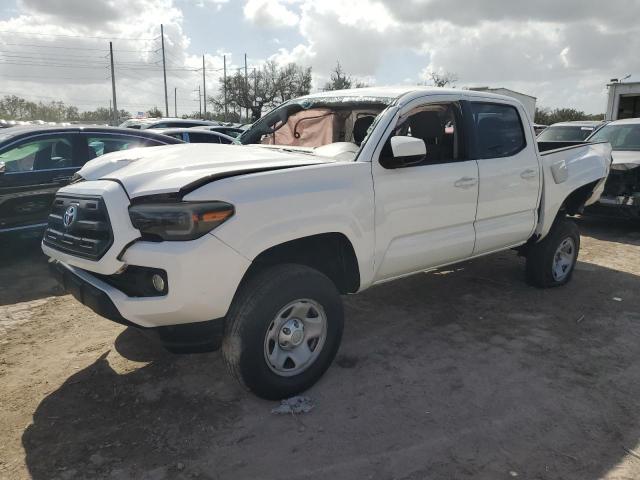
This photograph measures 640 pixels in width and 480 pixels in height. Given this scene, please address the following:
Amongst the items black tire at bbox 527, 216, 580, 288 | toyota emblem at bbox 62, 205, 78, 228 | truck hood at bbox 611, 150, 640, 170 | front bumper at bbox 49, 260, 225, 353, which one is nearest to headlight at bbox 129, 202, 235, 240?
front bumper at bbox 49, 260, 225, 353

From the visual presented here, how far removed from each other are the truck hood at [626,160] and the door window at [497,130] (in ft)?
14.3

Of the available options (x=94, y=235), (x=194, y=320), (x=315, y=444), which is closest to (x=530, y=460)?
(x=315, y=444)

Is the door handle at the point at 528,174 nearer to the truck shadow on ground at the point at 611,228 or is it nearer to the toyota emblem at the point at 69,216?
the toyota emblem at the point at 69,216

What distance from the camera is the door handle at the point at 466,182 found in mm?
3953

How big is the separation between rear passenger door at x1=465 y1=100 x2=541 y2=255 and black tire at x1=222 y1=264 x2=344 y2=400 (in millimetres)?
1782

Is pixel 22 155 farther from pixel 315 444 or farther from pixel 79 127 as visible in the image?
pixel 315 444

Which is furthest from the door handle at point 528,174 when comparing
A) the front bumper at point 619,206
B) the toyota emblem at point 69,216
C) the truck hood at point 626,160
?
the truck hood at point 626,160

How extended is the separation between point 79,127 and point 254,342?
4.70 metres

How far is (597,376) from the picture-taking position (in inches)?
142

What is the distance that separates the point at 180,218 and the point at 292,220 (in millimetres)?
641

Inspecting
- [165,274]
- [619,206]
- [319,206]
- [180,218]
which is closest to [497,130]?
[319,206]

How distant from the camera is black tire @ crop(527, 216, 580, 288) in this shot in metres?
5.20

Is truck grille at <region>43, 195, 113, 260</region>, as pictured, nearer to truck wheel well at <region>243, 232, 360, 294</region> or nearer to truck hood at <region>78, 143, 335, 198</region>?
truck hood at <region>78, 143, 335, 198</region>

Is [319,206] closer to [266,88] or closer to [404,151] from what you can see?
[404,151]
